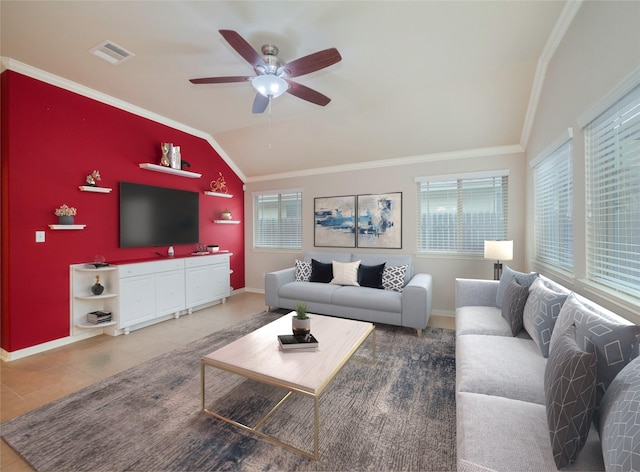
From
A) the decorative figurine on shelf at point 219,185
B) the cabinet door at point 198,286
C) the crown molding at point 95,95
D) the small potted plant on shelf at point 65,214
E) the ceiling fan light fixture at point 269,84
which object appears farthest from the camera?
the decorative figurine on shelf at point 219,185

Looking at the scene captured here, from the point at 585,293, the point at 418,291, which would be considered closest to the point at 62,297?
the point at 418,291

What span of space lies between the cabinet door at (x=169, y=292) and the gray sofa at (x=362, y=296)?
1.25 m

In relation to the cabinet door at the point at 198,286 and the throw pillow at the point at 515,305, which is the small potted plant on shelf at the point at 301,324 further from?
the cabinet door at the point at 198,286

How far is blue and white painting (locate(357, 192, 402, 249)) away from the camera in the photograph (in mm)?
4434

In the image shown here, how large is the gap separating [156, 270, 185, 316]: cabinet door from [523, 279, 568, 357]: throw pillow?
4.11 meters

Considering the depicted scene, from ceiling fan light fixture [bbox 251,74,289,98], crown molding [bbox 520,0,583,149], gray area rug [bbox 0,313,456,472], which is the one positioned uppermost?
crown molding [bbox 520,0,583,149]

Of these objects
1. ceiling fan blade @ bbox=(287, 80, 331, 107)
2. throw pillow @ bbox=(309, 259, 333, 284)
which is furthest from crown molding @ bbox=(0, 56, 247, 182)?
throw pillow @ bbox=(309, 259, 333, 284)

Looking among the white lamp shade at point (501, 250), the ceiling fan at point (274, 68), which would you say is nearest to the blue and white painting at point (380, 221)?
the white lamp shade at point (501, 250)

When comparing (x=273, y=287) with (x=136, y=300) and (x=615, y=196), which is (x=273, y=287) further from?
(x=615, y=196)

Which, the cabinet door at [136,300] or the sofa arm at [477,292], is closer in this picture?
the sofa arm at [477,292]

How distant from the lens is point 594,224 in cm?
195

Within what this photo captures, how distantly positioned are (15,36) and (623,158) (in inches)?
185

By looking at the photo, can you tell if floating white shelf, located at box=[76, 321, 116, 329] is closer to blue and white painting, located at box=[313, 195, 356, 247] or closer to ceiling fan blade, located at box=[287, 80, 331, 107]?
blue and white painting, located at box=[313, 195, 356, 247]

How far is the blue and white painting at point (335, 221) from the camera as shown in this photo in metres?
4.79
